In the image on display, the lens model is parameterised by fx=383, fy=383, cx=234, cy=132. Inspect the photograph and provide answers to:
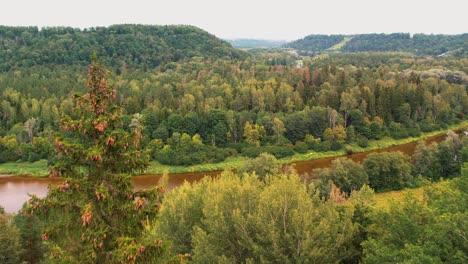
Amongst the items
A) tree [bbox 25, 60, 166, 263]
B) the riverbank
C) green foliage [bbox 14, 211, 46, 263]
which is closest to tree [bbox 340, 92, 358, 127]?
the riverbank

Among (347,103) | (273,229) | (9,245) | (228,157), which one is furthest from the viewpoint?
(347,103)

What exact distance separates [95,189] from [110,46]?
14688 centimetres

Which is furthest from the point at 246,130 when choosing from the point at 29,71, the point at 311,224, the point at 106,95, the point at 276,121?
the point at 29,71

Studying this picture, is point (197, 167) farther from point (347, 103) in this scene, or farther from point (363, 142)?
point (347, 103)

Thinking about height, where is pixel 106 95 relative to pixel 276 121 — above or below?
above

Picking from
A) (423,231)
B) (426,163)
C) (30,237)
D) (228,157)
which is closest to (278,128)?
(228,157)

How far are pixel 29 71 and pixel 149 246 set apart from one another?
387ft

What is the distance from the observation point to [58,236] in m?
10.1

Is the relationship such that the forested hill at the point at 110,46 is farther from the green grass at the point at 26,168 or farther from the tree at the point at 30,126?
the green grass at the point at 26,168

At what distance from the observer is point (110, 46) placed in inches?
5733

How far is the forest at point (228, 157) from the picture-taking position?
9.95 m

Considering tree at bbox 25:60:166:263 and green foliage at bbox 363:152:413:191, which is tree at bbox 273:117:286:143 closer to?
green foliage at bbox 363:152:413:191

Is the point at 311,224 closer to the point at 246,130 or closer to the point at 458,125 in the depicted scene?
the point at 246,130

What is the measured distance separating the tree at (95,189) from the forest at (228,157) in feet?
0.12
